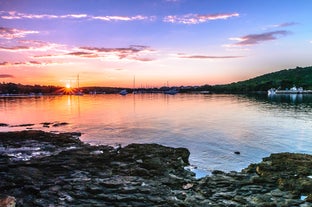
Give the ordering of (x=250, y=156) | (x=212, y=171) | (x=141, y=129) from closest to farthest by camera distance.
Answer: (x=212, y=171), (x=250, y=156), (x=141, y=129)

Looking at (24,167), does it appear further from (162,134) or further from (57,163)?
(162,134)

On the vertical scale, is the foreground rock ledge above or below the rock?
below

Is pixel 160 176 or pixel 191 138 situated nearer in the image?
pixel 160 176

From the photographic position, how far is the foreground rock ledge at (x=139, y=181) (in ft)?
59.5

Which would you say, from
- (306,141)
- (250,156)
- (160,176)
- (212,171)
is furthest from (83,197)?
(306,141)

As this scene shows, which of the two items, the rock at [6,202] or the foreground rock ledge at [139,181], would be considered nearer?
the rock at [6,202]

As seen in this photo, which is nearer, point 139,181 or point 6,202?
point 6,202

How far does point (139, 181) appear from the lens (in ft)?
71.2

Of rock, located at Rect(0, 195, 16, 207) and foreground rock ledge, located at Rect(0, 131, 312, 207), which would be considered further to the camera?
foreground rock ledge, located at Rect(0, 131, 312, 207)

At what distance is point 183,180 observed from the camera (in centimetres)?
2234

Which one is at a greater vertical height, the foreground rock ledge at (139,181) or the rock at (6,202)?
the rock at (6,202)

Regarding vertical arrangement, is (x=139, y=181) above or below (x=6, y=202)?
below

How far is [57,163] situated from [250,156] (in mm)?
20704

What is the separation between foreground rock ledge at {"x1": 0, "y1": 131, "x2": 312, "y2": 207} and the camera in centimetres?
1814
